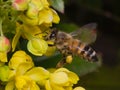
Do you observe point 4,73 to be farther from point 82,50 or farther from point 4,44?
point 82,50

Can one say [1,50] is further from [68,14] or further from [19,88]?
[68,14]

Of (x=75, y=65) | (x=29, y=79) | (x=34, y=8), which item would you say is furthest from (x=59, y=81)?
(x=75, y=65)

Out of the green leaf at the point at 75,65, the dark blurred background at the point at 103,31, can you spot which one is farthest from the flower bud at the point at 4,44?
the dark blurred background at the point at 103,31

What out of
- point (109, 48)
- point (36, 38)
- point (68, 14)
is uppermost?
point (36, 38)

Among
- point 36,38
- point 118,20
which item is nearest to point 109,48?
point 118,20

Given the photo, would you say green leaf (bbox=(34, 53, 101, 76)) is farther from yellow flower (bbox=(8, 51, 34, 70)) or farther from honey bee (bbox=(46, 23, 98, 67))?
yellow flower (bbox=(8, 51, 34, 70))

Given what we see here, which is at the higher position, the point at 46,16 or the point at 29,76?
the point at 46,16
